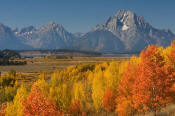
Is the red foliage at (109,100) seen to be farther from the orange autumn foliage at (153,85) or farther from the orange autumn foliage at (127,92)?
the orange autumn foliage at (153,85)

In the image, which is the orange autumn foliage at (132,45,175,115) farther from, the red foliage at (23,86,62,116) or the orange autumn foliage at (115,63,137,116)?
the red foliage at (23,86,62,116)

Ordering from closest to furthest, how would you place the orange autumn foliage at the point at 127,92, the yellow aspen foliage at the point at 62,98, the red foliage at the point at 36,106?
1. the red foliage at the point at 36,106
2. the orange autumn foliage at the point at 127,92
3. the yellow aspen foliage at the point at 62,98

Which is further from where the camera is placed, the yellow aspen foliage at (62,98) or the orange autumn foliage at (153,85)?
the yellow aspen foliage at (62,98)

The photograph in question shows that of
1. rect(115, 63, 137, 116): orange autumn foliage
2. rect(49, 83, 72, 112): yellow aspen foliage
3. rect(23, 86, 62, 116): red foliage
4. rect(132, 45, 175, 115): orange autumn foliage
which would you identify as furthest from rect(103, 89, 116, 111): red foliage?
rect(23, 86, 62, 116): red foliage

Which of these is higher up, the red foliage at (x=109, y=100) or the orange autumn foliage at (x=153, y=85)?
the orange autumn foliage at (x=153, y=85)

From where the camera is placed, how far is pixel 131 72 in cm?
4488

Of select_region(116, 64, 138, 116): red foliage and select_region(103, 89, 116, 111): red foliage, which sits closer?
select_region(116, 64, 138, 116): red foliage

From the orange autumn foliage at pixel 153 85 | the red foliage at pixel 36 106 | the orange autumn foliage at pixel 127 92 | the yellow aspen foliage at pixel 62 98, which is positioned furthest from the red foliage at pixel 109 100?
the red foliage at pixel 36 106

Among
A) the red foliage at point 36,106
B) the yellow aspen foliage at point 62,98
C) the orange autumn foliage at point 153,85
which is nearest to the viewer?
the red foliage at point 36,106

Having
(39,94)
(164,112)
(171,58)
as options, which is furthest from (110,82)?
(39,94)

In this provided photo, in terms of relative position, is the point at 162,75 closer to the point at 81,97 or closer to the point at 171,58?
the point at 171,58

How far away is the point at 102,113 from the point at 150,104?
28.1 meters

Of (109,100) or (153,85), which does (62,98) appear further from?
(153,85)

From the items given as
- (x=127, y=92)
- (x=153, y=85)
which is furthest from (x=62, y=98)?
(x=153, y=85)
